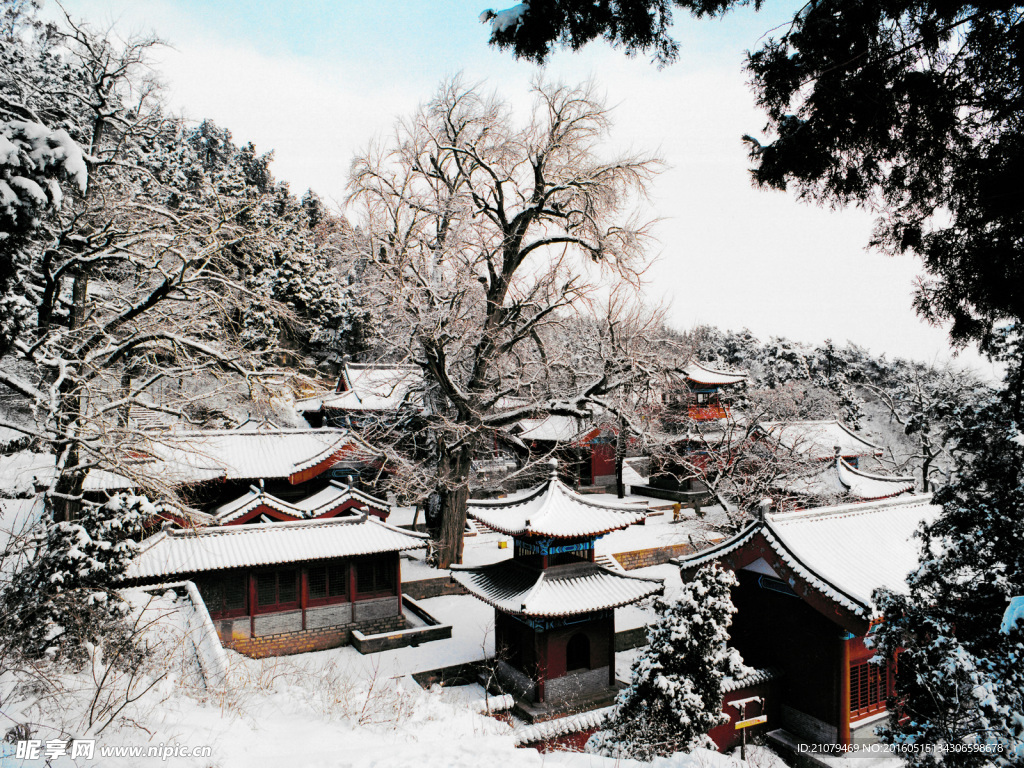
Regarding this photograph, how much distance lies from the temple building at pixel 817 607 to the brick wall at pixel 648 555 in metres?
8.31

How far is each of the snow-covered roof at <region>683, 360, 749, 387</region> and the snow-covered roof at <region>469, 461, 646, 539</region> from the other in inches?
A: 756

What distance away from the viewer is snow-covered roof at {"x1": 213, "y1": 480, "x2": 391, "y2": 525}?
52.5 ft

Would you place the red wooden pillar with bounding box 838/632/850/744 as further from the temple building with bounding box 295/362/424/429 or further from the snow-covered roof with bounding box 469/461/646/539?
the temple building with bounding box 295/362/424/429

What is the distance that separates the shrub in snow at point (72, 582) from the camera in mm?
6676

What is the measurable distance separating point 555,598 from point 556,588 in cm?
33

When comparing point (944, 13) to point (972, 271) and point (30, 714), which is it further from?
point (30, 714)

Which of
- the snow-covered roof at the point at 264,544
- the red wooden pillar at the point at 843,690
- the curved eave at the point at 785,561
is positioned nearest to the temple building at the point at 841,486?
the curved eave at the point at 785,561

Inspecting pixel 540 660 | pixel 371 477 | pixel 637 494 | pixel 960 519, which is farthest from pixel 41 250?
pixel 637 494

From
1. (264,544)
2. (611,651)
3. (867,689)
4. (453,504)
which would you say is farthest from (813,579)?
(264,544)

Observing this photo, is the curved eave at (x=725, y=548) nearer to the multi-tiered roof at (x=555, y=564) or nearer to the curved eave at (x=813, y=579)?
the curved eave at (x=813, y=579)

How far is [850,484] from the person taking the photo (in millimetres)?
21062

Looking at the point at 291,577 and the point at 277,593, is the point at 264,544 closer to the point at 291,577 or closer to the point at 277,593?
the point at 291,577

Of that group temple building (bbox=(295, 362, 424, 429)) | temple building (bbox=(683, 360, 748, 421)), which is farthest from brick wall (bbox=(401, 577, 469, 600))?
temple building (bbox=(683, 360, 748, 421))

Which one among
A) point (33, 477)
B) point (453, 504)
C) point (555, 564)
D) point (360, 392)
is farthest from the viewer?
point (360, 392)
